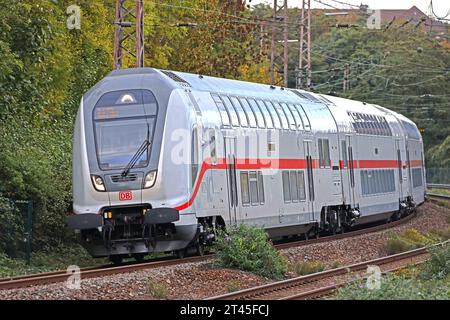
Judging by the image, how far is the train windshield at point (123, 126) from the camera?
20.4 m

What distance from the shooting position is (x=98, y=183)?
2050 centimetres

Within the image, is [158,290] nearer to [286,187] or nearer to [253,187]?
[253,187]

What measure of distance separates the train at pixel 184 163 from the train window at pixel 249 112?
0.13ft

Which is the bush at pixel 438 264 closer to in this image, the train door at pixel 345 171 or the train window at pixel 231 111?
the train window at pixel 231 111

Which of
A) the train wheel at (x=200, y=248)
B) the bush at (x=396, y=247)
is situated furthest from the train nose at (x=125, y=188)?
the bush at (x=396, y=247)

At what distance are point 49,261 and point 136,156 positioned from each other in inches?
168

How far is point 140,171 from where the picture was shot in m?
20.3

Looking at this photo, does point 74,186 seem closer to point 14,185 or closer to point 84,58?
point 14,185

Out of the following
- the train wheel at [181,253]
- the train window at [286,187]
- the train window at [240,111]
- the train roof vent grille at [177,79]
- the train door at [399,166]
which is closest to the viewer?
the train roof vent grille at [177,79]

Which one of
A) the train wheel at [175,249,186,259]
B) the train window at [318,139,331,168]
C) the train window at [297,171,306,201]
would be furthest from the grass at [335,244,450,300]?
the train window at [318,139,331,168]
